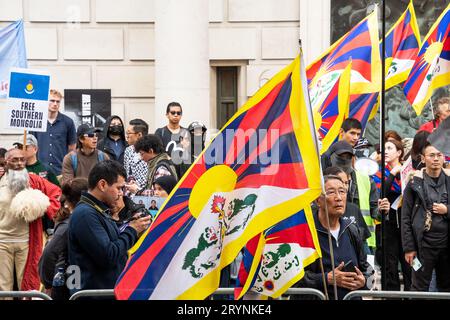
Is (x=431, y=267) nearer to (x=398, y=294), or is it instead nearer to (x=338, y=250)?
(x=338, y=250)

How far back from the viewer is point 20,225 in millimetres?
12328

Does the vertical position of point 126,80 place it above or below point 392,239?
above

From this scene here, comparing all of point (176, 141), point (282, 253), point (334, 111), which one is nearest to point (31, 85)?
point (176, 141)

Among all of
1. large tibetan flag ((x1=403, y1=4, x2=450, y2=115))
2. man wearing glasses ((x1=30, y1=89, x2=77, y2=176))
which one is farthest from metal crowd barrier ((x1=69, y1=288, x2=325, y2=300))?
man wearing glasses ((x1=30, y1=89, x2=77, y2=176))

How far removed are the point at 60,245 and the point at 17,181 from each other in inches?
104

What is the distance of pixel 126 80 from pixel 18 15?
174 centimetres

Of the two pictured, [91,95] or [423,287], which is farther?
[91,95]

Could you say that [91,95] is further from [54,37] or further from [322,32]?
[322,32]

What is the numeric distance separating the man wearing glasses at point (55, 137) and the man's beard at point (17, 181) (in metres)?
3.14

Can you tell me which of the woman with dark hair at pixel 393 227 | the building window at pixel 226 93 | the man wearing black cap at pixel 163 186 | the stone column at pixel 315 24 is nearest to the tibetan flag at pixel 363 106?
the woman with dark hair at pixel 393 227

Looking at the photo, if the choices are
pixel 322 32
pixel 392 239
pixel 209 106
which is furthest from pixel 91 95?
pixel 392 239

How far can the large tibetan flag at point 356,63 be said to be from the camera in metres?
13.3

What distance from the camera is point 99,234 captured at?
29.9 feet
